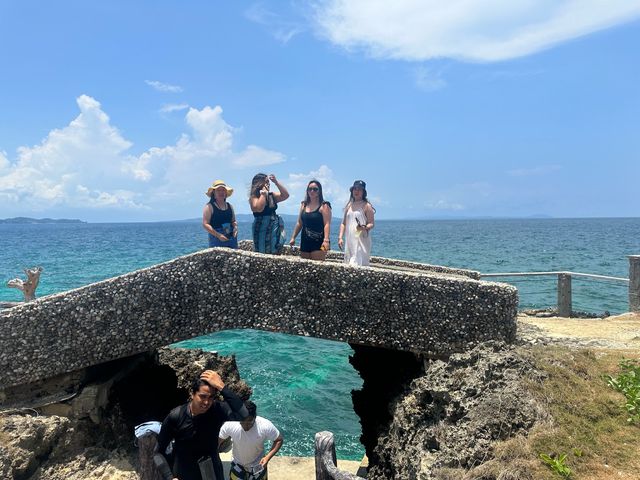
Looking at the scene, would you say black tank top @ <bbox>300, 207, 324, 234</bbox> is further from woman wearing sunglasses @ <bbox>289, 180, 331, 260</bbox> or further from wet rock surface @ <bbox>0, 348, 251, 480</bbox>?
wet rock surface @ <bbox>0, 348, 251, 480</bbox>

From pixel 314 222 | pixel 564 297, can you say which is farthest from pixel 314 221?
pixel 564 297

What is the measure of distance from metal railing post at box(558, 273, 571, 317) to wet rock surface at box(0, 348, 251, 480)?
1178 centimetres

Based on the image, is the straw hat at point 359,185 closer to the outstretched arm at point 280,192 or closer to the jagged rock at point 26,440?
the outstretched arm at point 280,192

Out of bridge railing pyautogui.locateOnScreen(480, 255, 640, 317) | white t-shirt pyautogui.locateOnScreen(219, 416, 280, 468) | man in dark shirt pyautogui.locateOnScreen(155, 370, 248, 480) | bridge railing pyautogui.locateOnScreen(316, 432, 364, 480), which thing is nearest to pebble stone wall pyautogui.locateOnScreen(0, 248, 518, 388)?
white t-shirt pyautogui.locateOnScreen(219, 416, 280, 468)

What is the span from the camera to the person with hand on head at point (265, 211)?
9430 millimetres

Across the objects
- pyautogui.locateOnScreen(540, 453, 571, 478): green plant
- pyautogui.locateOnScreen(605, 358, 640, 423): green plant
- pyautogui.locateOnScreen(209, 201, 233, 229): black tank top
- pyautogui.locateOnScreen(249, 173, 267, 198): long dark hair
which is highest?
pyautogui.locateOnScreen(249, 173, 267, 198): long dark hair

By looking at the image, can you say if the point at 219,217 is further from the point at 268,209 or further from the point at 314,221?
the point at 314,221

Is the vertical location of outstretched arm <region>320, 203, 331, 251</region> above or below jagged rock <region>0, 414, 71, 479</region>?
above

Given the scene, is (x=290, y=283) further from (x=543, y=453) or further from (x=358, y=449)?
(x=358, y=449)

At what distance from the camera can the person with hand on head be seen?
9430mm

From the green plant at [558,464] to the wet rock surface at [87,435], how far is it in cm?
664

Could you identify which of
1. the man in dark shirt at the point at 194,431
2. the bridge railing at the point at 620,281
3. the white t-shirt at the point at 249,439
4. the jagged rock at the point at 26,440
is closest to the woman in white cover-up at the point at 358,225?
the white t-shirt at the point at 249,439

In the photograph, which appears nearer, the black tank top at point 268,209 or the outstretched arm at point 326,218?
the outstretched arm at point 326,218

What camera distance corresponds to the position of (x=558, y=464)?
4.37 metres
